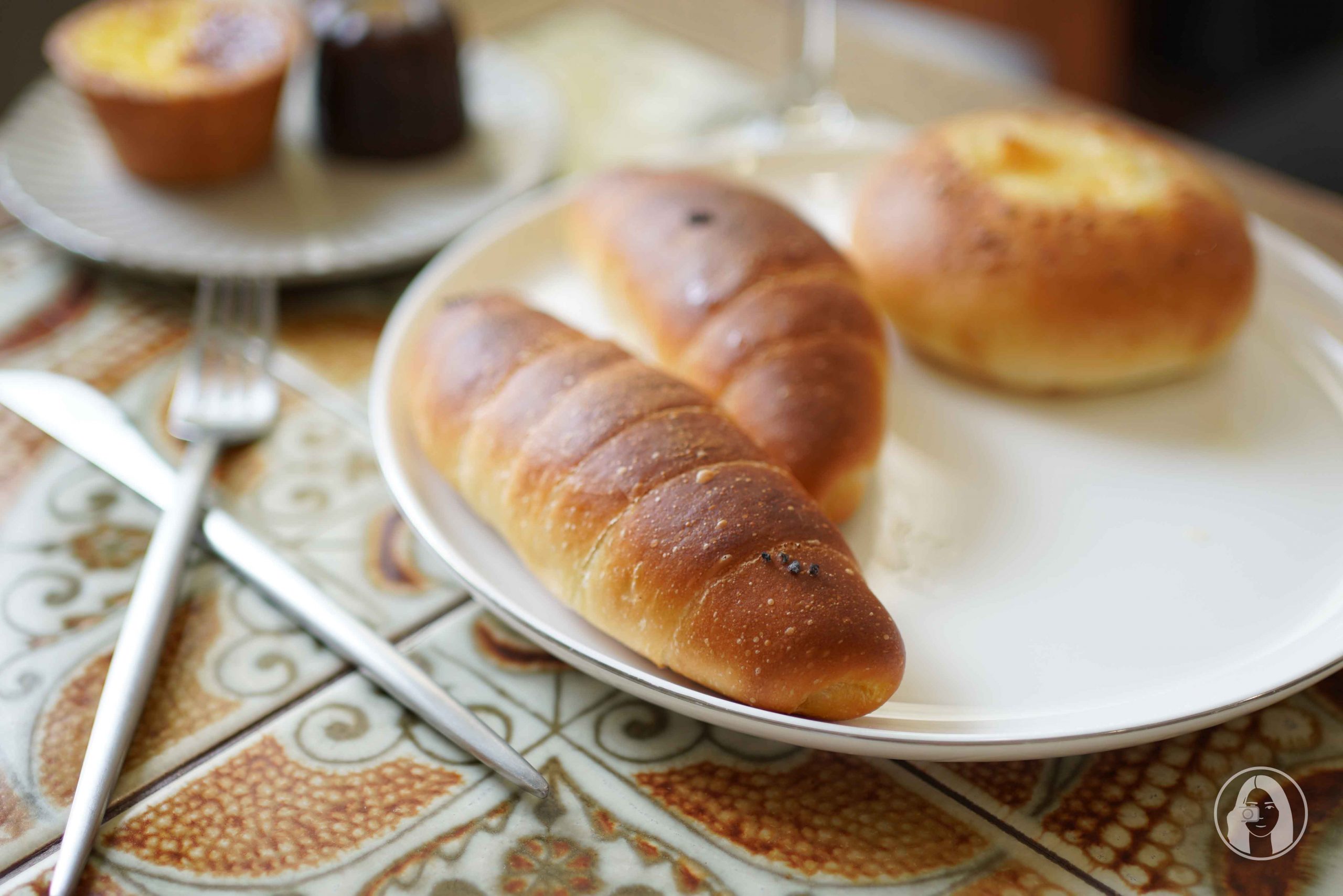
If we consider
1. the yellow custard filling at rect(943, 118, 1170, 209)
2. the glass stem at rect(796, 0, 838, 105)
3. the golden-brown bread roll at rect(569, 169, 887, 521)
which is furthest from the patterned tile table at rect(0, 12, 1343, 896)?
the glass stem at rect(796, 0, 838, 105)

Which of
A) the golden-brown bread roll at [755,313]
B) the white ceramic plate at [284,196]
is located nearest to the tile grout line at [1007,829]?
the golden-brown bread roll at [755,313]

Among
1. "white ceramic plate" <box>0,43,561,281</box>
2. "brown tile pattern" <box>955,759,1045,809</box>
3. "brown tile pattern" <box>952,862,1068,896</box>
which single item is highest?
"brown tile pattern" <box>952,862,1068,896</box>

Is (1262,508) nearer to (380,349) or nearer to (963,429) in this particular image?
(963,429)

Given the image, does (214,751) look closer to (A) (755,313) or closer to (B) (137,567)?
(B) (137,567)

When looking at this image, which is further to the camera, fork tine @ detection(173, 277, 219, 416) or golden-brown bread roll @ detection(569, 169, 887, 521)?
fork tine @ detection(173, 277, 219, 416)

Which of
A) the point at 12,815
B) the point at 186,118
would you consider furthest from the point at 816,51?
the point at 12,815

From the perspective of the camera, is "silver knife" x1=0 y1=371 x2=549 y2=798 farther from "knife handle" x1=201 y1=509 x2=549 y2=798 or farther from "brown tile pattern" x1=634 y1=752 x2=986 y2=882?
"brown tile pattern" x1=634 y1=752 x2=986 y2=882

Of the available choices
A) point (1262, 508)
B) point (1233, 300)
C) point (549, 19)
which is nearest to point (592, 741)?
point (1262, 508)
